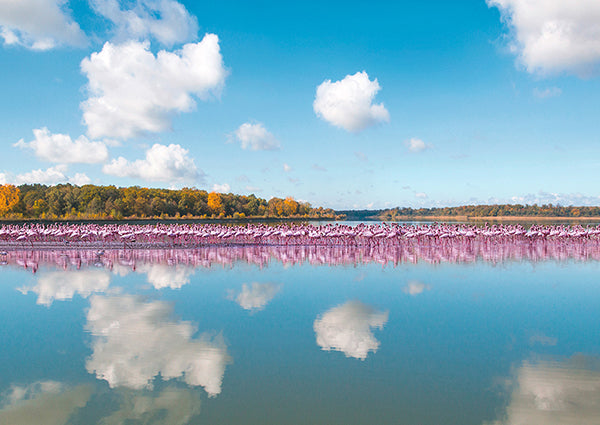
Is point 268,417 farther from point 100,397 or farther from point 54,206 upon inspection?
point 54,206

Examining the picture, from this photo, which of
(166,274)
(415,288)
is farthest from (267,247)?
(415,288)

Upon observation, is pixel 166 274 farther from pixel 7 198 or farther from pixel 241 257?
pixel 7 198

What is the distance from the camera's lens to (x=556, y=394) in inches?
221

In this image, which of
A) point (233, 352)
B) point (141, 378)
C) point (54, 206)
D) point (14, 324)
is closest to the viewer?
point (141, 378)

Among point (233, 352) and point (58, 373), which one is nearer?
point (58, 373)

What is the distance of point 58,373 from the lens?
6406mm

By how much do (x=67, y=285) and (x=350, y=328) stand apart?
9.85m

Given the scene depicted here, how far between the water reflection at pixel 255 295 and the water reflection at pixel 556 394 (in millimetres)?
6161

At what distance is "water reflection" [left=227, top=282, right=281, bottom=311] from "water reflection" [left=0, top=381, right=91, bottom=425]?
4.87m

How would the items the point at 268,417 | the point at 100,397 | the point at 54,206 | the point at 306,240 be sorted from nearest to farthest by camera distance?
the point at 268,417, the point at 100,397, the point at 306,240, the point at 54,206

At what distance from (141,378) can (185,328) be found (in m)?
2.34

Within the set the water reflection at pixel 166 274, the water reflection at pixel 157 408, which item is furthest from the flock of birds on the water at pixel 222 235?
the water reflection at pixel 157 408

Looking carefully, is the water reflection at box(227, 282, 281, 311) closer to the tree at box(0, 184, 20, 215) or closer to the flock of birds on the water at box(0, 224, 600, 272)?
the flock of birds on the water at box(0, 224, 600, 272)

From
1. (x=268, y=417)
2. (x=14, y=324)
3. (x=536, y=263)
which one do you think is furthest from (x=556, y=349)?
(x=536, y=263)
